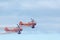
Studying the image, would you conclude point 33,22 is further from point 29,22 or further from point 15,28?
point 15,28

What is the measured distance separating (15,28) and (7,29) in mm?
564

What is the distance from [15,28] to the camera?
24.9 feet

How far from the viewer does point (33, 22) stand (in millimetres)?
7184

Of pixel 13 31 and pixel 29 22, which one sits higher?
pixel 29 22

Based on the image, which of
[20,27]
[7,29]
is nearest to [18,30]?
[20,27]

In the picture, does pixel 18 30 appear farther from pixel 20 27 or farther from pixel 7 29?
pixel 7 29

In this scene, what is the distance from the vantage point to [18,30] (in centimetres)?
739

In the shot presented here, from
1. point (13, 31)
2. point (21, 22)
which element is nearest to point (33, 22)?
point (21, 22)

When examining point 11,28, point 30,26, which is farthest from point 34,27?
point 11,28

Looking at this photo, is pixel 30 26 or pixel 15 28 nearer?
pixel 30 26

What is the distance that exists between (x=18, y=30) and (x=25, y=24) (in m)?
0.67

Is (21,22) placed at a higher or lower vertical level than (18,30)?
higher

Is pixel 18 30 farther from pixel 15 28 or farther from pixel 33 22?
pixel 33 22

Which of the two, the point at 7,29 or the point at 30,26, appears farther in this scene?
the point at 7,29
